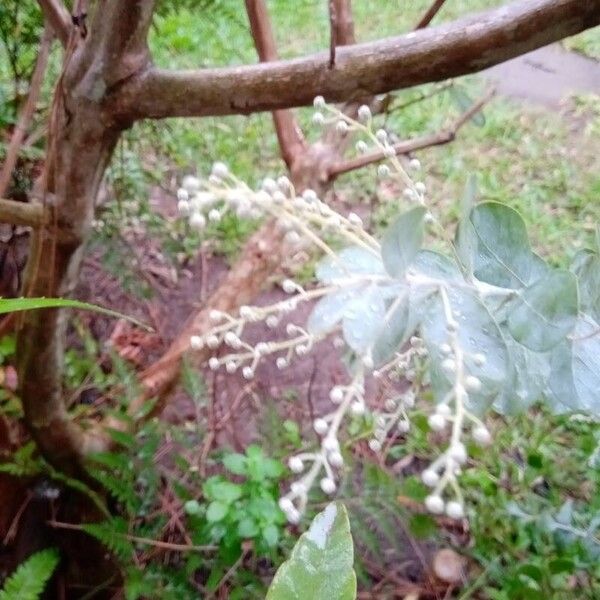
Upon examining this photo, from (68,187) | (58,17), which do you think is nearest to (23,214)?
(68,187)

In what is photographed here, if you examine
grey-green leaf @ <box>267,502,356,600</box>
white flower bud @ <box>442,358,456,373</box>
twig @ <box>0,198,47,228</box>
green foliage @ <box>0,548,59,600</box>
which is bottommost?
green foliage @ <box>0,548,59,600</box>

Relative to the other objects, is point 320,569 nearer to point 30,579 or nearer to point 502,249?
point 502,249

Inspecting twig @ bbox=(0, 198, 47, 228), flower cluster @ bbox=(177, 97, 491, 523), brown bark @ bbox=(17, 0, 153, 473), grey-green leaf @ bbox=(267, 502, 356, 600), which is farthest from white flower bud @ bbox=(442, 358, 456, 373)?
twig @ bbox=(0, 198, 47, 228)

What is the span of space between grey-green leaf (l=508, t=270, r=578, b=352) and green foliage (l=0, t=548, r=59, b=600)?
829 mm

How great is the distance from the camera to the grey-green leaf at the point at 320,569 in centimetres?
36

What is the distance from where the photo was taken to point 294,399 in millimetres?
1551

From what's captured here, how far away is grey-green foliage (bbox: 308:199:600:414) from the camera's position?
410 millimetres

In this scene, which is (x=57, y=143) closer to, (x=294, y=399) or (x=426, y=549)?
(x=294, y=399)

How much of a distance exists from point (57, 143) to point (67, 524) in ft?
2.13

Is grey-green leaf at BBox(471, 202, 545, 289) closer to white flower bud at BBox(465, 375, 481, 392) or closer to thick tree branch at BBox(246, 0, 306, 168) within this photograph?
white flower bud at BBox(465, 375, 481, 392)

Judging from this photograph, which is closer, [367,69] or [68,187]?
[367,69]

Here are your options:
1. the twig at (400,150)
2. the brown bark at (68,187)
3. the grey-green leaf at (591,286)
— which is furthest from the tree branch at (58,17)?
the grey-green leaf at (591,286)

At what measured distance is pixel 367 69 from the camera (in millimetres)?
606

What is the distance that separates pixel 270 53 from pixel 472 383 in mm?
827
